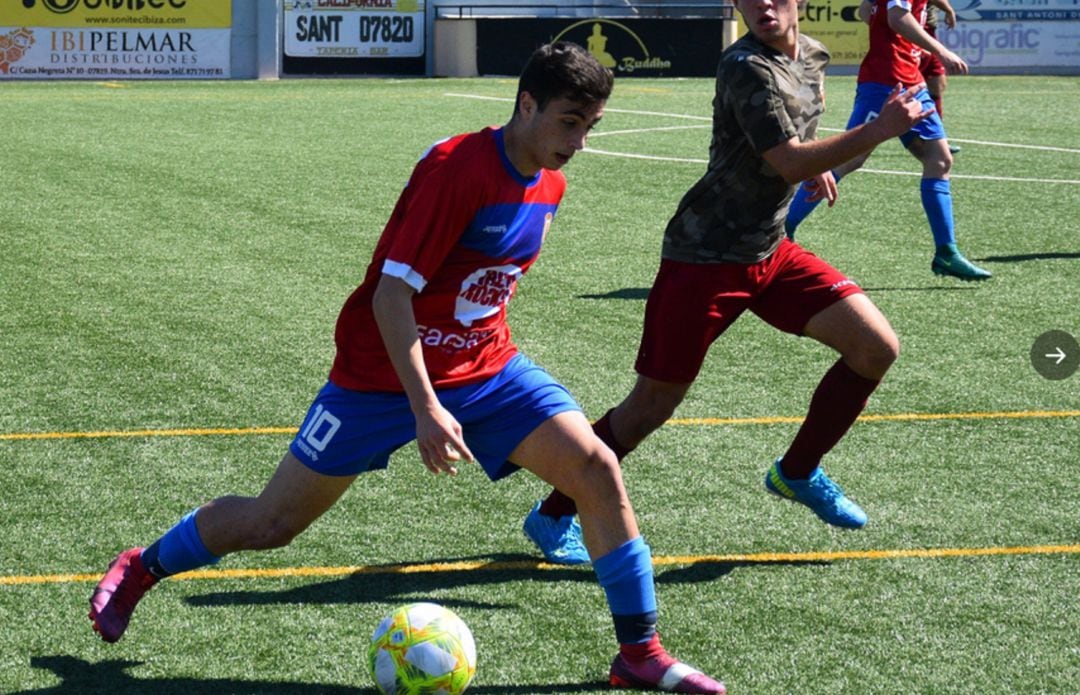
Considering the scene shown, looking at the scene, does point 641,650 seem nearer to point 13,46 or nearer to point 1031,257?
point 1031,257

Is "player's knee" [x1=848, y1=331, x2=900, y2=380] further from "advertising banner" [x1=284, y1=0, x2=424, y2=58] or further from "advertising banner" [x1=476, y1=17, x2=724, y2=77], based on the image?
"advertising banner" [x1=284, y1=0, x2=424, y2=58]

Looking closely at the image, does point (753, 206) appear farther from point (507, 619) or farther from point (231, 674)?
point (231, 674)

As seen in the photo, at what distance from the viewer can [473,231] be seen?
14.0ft

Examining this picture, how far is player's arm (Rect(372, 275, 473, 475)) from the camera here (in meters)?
3.98

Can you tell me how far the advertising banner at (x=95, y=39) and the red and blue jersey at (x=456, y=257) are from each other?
2732 cm

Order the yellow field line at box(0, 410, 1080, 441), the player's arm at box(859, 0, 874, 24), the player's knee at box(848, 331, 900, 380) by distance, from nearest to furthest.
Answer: the player's knee at box(848, 331, 900, 380), the yellow field line at box(0, 410, 1080, 441), the player's arm at box(859, 0, 874, 24)

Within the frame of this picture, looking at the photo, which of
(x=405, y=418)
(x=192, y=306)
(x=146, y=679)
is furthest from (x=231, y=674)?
(x=192, y=306)

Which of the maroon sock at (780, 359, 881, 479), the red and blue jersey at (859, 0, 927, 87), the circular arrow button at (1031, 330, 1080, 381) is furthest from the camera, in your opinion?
the red and blue jersey at (859, 0, 927, 87)

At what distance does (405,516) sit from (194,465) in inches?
41.5

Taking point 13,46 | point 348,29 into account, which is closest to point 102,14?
point 13,46

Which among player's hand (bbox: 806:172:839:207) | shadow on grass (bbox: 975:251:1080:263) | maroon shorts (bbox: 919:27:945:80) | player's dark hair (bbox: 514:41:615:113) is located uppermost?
player's dark hair (bbox: 514:41:615:113)

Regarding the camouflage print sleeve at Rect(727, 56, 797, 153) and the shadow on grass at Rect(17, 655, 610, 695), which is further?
the camouflage print sleeve at Rect(727, 56, 797, 153)

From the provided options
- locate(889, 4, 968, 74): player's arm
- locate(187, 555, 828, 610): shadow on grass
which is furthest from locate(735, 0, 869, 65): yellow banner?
locate(187, 555, 828, 610): shadow on grass

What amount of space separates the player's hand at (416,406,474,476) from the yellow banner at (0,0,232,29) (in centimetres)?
2800
